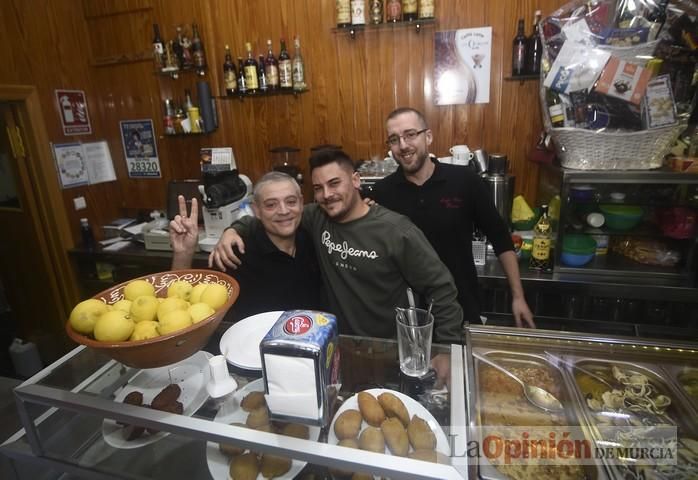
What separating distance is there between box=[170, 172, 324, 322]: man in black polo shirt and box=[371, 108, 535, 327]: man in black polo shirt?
599 millimetres

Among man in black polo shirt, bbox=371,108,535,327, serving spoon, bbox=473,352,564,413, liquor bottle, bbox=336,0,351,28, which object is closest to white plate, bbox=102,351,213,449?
serving spoon, bbox=473,352,564,413

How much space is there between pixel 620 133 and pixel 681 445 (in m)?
1.48

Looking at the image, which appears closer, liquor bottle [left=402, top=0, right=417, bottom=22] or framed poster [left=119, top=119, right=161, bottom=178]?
liquor bottle [left=402, top=0, right=417, bottom=22]

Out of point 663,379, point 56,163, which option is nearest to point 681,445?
point 663,379

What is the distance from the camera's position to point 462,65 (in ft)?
8.29

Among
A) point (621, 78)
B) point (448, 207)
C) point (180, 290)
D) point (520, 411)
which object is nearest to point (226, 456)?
Answer: point (180, 290)

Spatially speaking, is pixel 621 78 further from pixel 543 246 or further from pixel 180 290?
pixel 180 290

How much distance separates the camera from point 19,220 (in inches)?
119

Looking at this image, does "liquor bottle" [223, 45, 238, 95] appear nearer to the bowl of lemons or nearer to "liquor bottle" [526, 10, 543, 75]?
"liquor bottle" [526, 10, 543, 75]

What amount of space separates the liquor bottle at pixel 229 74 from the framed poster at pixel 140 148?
82 cm

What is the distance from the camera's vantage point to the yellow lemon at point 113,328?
0.76 m

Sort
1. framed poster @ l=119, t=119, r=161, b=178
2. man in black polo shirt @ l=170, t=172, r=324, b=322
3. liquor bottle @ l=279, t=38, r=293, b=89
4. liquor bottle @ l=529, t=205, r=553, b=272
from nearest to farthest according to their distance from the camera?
man in black polo shirt @ l=170, t=172, r=324, b=322 < liquor bottle @ l=529, t=205, r=553, b=272 < liquor bottle @ l=279, t=38, r=293, b=89 < framed poster @ l=119, t=119, r=161, b=178

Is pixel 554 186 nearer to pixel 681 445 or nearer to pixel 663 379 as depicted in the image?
pixel 663 379

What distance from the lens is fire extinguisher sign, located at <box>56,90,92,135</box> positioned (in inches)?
116
